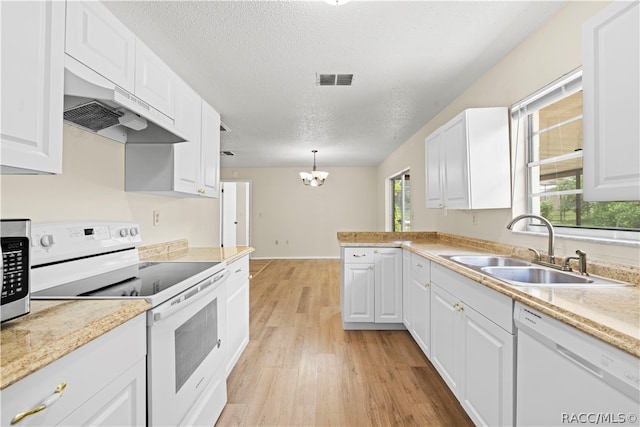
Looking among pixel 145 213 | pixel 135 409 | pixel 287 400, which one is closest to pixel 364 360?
pixel 287 400

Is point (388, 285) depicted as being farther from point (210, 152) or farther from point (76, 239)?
point (76, 239)

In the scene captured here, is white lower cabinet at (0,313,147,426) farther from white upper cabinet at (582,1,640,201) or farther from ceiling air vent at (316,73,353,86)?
ceiling air vent at (316,73,353,86)

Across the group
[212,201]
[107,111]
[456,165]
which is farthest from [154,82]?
[456,165]

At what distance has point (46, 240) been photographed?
128 centimetres

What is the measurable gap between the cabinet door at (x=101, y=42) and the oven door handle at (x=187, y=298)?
1060 millimetres

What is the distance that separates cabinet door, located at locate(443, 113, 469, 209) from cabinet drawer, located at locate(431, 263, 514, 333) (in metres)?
0.71

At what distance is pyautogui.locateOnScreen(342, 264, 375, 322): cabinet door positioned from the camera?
306cm

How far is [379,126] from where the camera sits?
13.7ft

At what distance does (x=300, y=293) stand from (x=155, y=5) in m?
3.76

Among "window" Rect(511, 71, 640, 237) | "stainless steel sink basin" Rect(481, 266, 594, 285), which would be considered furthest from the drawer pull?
"window" Rect(511, 71, 640, 237)

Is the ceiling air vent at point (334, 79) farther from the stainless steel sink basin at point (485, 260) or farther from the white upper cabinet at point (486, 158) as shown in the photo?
the stainless steel sink basin at point (485, 260)

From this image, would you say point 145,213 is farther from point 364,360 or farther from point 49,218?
point 364,360

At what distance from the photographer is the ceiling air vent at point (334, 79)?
2617 mm

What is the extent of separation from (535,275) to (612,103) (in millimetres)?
1042
